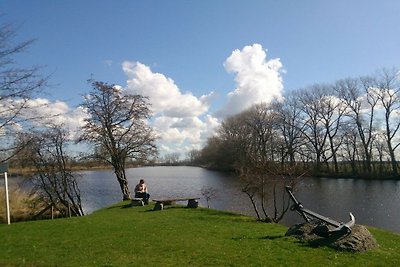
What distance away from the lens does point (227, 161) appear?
83.6 meters

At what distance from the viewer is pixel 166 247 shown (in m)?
10.6

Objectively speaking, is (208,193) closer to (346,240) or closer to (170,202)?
(170,202)

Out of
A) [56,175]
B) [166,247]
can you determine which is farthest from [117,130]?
[166,247]

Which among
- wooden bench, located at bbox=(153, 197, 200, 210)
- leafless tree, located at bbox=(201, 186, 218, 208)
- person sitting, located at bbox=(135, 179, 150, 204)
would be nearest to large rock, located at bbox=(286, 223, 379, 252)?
wooden bench, located at bbox=(153, 197, 200, 210)

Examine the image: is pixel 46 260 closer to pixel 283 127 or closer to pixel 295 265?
pixel 295 265

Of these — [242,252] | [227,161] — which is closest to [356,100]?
[227,161]

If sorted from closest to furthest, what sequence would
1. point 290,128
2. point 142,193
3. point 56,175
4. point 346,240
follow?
1. point 346,240
2. point 142,193
3. point 56,175
4. point 290,128

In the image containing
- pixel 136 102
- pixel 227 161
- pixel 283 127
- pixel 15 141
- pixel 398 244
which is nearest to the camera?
pixel 15 141

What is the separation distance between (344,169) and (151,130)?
4235cm

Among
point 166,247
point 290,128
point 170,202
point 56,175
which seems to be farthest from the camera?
point 290,128

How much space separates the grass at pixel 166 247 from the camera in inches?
358

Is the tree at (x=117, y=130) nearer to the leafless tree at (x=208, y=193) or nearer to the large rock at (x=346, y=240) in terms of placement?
the leafless tree at (x=208, y=193)

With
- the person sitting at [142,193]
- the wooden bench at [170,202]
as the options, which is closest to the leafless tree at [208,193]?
the wooden bench at [170,202]

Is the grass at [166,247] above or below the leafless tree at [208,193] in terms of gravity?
below
